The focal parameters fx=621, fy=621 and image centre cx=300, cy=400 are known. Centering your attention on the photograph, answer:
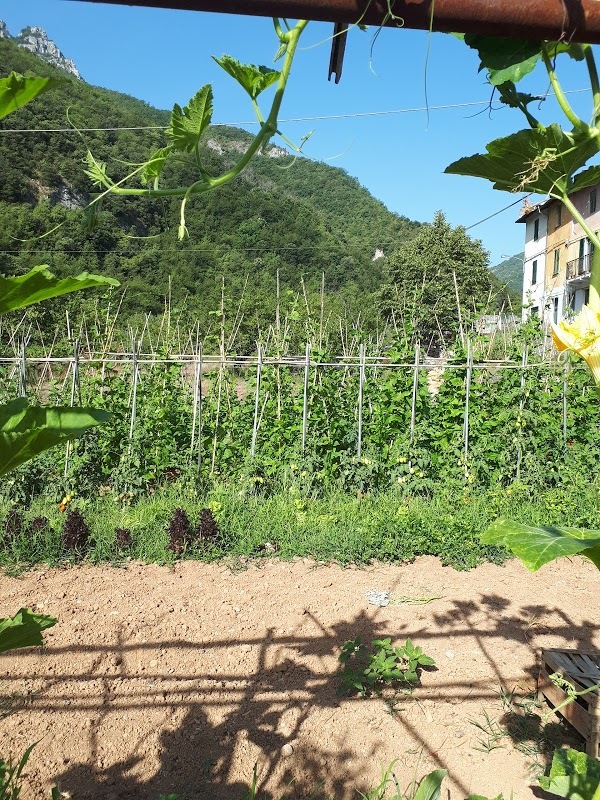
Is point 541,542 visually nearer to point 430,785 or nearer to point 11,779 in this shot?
point 430,785

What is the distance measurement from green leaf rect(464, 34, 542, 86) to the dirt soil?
2435mm

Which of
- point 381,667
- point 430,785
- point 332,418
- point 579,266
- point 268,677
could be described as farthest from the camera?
point 579,266

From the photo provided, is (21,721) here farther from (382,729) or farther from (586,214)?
(586,214)

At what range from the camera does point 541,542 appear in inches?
38.7

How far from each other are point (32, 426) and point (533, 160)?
94cm

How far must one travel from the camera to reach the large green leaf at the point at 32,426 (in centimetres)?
103

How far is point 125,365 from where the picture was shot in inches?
272

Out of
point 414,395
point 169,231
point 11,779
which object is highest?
point 169,231

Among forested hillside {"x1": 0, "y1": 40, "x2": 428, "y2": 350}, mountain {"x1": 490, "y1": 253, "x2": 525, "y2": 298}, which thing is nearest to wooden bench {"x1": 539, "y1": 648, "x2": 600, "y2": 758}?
mountain {"x1": 490, "y1": 253, "x2": 525, "y2": 298}

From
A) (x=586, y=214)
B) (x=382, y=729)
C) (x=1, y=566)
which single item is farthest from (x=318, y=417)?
(x=586, y=214)

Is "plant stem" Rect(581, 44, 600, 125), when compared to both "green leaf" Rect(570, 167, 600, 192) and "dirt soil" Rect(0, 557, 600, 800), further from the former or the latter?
"dirt soil" Rect(0, 557, 600, 800)

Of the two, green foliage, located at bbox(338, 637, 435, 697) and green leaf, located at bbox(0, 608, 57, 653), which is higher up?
green leaf, located at bbox(0, 608, 57, 653)

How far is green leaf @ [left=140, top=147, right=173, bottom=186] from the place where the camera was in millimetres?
1149

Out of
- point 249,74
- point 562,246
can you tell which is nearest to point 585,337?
point 249,74
